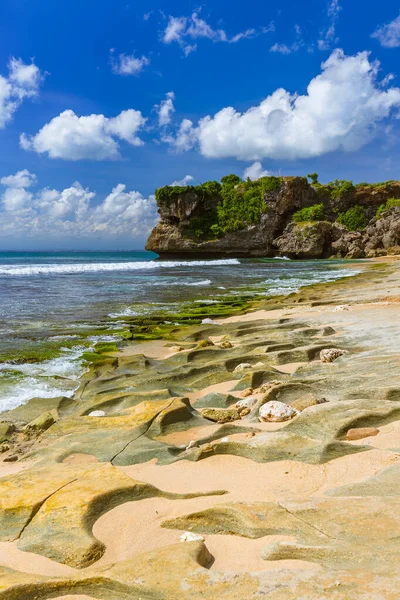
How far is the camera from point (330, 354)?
7.89 metres

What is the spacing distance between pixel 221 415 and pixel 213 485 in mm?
1969

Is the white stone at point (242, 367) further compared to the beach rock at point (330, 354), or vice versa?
A: the white stone at point (242, 367)

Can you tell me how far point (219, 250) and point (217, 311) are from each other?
53649 millimetres

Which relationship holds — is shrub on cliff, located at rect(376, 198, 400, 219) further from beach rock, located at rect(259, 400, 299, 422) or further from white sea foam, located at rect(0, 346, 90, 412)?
beach rock, located at rect(259, 400, 299, 422)

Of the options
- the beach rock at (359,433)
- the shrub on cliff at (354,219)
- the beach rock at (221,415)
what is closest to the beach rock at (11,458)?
the beach rock at (221,415)

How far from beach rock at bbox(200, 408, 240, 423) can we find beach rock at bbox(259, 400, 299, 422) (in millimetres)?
498

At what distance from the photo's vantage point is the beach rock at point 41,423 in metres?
6.14

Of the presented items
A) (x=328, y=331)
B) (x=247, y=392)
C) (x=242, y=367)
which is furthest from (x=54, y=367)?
(x=328, y=331)

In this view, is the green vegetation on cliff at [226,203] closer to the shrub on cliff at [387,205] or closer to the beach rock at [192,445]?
the shrub on cliff at [387,205]

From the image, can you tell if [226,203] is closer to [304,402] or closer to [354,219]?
[354,219]

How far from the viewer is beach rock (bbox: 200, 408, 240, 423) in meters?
5.77

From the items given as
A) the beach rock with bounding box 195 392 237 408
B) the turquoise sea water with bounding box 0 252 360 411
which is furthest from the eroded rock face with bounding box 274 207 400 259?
the beach rock with bounding box 195 392 237 408

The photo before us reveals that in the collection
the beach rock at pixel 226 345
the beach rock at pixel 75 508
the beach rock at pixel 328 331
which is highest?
the beach rock at pixel 328 331

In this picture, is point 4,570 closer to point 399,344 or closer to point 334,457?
point 334,457
